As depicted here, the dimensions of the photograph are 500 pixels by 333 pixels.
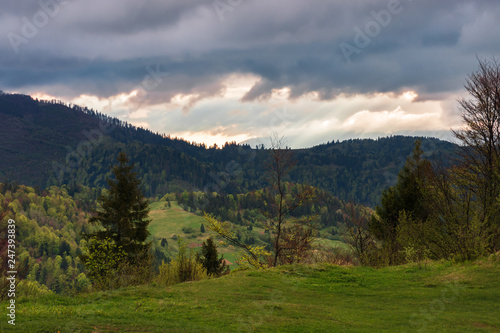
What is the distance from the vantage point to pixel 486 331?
35.2 feet

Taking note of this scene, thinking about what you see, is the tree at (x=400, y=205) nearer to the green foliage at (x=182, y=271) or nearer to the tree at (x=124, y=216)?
the green foliage at (x=182, y=271)

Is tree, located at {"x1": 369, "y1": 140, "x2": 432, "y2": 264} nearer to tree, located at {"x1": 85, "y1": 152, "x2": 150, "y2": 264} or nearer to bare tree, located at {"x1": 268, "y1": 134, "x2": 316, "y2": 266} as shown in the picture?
bare tree, located at {"x1": 268, "y1": 134, "x2": 316, "y2": 266}

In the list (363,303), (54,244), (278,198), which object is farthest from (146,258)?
(54,244)

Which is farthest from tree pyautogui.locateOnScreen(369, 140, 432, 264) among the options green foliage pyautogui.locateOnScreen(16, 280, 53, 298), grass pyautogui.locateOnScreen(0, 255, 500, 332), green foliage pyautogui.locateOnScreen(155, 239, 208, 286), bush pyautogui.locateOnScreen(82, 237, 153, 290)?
green foliage pyautogui.locateOnScreen(16, 280, 53, 298)

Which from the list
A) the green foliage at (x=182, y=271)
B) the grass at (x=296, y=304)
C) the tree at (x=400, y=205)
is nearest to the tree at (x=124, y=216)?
the green foliage at (x=182, y=271)

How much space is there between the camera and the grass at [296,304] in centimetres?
1063

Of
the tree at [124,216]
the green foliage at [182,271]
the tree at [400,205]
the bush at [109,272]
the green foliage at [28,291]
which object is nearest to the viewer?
the green foliage at [28,291]

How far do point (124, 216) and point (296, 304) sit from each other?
2783cm

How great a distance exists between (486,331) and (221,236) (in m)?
21.8

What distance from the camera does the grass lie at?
10633 millimetres

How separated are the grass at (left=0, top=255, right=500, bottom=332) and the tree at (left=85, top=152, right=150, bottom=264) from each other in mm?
21405

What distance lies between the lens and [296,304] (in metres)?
14.3

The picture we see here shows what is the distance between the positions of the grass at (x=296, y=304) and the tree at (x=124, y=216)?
70.2ft

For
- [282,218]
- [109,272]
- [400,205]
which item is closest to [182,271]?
[109,272]
